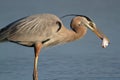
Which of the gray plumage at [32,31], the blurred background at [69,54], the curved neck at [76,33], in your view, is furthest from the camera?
the blurred background at [69,54]

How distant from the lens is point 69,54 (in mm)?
9977

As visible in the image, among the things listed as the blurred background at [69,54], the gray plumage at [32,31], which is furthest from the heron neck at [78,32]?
the blurred background at [69,54]

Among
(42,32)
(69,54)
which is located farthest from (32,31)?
(69,54)

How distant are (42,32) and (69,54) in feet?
6.82

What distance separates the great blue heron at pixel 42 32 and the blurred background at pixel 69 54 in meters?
0.78

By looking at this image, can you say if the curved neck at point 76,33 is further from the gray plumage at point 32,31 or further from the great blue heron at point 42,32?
the gray plumage at point 32,31

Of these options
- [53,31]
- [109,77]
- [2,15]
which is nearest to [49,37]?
[53,31]

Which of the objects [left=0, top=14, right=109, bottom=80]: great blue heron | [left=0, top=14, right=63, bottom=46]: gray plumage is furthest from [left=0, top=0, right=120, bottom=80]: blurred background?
[left=0, top=14, right=63, bottom=46]: gray plumage

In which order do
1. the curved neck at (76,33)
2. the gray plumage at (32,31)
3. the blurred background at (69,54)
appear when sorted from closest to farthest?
the gray plumage at (32,31) → the curved neck at (76,33) → the blurred background at (69,54)

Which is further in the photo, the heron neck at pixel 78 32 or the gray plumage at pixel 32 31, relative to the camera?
the heron neck at pixel 78 32

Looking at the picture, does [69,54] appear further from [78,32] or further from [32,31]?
[32,31]

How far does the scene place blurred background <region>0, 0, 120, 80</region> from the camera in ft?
29.3

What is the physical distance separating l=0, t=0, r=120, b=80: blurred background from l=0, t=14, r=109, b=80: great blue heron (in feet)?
2.56

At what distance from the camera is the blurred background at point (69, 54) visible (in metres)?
8.92
